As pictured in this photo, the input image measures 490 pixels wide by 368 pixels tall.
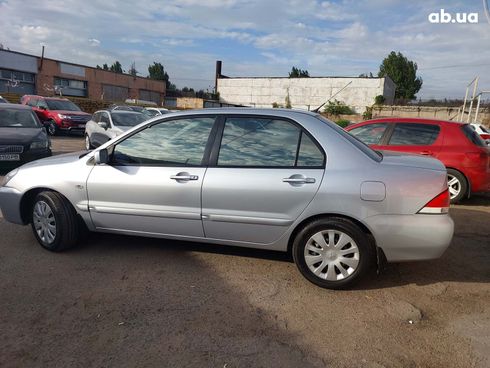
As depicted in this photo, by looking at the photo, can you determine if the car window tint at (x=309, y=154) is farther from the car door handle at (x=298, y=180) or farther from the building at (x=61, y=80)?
the building at (x=61, y=80)

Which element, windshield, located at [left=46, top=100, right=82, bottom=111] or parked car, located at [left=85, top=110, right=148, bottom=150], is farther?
windshield, located at [left=46, top=100, right=82, bottom=111]

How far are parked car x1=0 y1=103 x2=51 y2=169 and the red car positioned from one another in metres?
6.78

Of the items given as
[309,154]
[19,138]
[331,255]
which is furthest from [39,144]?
[331,255]

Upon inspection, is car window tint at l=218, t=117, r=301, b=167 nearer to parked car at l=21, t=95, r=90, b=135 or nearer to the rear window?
the rear window

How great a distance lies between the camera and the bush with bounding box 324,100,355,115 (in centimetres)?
4708

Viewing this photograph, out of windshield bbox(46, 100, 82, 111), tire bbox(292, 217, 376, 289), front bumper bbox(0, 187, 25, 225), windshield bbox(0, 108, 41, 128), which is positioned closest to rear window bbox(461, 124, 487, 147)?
tire bbox(292, 217, 376, 289)

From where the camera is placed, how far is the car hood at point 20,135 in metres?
8.35

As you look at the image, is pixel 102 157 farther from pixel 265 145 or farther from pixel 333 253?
pixel 333 253

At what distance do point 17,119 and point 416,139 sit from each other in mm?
9001

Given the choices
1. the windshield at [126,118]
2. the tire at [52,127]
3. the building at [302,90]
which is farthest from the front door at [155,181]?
the building at [302,90]

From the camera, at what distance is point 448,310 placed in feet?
10.9

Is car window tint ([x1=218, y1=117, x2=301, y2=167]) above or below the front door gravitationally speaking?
above

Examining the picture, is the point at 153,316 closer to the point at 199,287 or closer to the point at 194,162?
the point at 199,287

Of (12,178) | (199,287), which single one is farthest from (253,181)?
(12,178)
